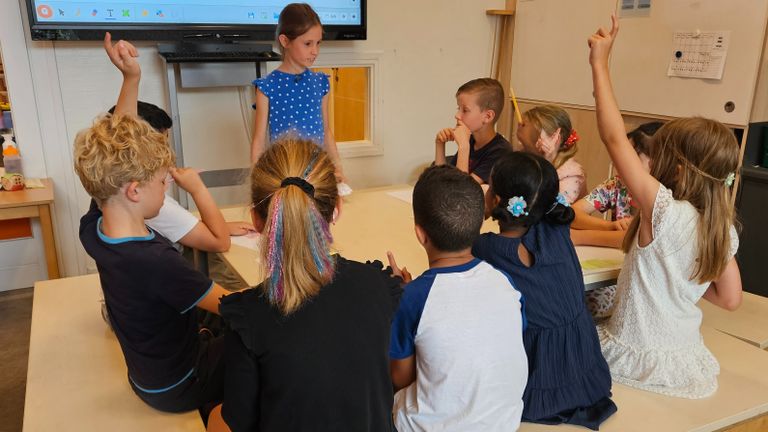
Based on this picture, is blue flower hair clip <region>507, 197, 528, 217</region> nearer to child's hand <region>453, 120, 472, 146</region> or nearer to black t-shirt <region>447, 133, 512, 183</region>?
child's hand <region>453, 120, 472, 146</region>

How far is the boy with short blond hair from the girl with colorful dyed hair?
0.25 m

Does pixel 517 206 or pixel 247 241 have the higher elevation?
pixel 517 206

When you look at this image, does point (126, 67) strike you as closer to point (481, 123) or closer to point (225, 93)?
point (481, 123)

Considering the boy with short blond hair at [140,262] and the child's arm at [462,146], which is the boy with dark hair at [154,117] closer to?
the boy with short blond hair at [140,262]

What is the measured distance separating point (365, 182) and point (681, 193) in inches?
103

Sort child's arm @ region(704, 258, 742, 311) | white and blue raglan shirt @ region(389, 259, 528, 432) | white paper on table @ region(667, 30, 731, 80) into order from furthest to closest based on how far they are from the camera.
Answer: white paper on table @ region(667, 30, 731, 80), child's arm @ region(704, 258, 742, 311), white and blue raglan shirt @ region(389, 259, 528, 432)

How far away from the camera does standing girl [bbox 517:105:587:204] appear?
2.26m

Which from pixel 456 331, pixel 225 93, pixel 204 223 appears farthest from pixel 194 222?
pixel 225 93

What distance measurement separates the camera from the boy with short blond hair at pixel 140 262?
1.22 meters

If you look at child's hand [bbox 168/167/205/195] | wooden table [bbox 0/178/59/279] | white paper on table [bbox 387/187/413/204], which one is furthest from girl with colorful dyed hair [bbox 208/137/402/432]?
wooden table [bbox 0/178/59/279]

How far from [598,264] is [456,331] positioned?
756mm

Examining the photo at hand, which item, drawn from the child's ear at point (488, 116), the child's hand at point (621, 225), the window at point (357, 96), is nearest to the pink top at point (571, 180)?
the child's hand at point (621, 225)

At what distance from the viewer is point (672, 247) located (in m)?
1.47

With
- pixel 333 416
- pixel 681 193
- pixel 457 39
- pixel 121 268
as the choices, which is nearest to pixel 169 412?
pixel 121 268
